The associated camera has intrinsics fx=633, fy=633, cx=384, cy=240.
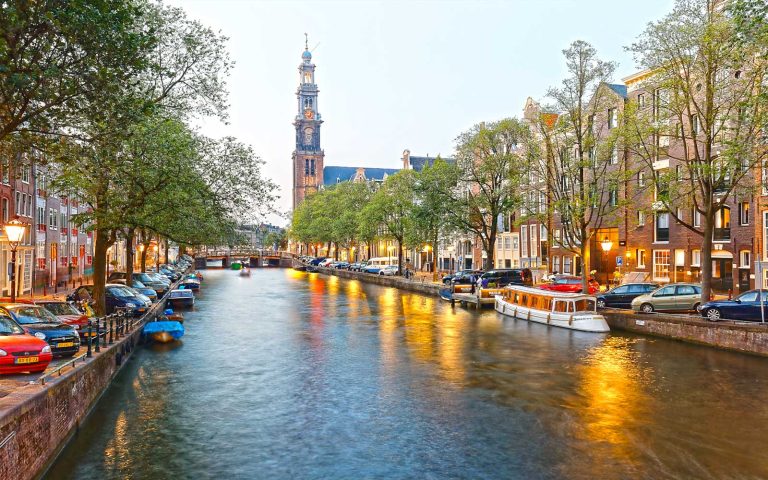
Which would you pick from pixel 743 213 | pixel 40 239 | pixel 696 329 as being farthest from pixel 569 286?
pixel 40 239

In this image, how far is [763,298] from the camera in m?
30.0

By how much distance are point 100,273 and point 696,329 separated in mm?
31605

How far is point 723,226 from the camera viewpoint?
160ft

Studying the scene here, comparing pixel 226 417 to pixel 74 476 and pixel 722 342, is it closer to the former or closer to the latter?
pixel 74 476

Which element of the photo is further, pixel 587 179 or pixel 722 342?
pixel 587 179

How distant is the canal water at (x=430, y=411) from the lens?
1617cm

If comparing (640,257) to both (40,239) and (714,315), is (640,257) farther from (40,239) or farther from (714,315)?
(40,239)

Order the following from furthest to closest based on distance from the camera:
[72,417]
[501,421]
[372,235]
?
1. [372,235]
2. [501,421]
3. [72,417]

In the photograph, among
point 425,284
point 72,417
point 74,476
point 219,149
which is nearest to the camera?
point 74,476

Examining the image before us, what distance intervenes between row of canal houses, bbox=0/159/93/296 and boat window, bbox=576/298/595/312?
34784 mm

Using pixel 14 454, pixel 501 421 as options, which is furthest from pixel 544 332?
pixel 14 454

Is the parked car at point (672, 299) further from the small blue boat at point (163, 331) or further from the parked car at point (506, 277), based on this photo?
the small blue boat at point (163, 331)

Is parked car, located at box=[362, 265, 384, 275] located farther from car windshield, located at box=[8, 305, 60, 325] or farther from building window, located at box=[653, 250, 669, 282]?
car windshield, located at box=[8, 305, 60, 325]

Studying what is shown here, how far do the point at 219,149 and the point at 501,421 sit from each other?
24.6 meters
